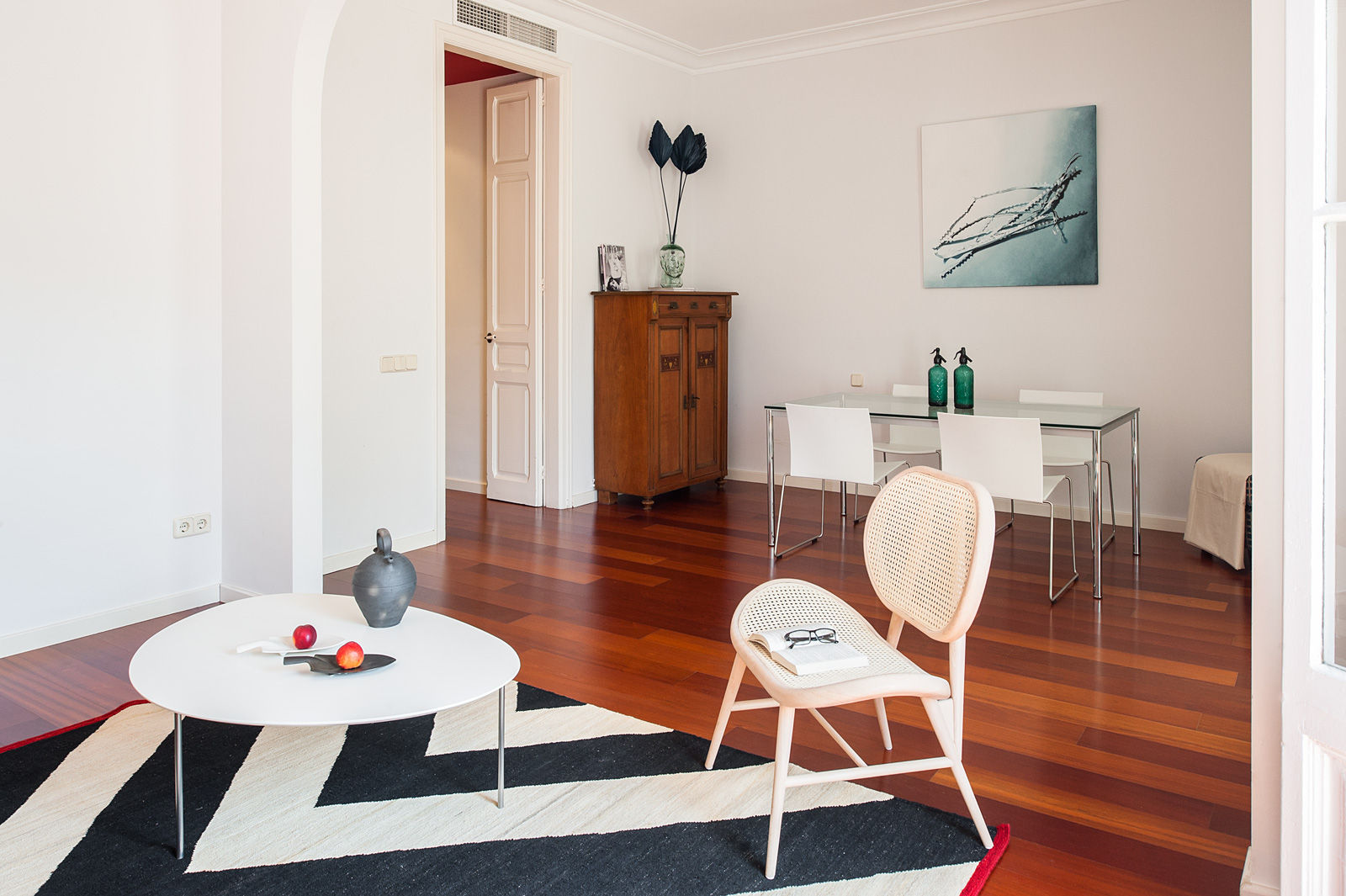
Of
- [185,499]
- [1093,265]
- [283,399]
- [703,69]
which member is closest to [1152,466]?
[1093,265]

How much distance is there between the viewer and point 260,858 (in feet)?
6.91

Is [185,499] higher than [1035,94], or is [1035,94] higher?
[1035,94]

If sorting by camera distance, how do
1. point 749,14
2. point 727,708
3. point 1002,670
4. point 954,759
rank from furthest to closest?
point 749,14 → point 1002,670 → point 727,708 → point 954,759

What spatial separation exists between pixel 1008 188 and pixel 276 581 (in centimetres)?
428

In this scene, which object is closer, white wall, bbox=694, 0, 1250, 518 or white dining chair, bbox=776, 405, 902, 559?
white dining chair, bbox=776, 405, 902, 559

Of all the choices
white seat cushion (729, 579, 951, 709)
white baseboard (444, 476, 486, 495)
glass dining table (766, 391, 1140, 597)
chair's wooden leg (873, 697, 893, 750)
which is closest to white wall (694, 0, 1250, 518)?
glass dining table (766, 391, 1140, 597)

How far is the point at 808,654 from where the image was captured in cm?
223

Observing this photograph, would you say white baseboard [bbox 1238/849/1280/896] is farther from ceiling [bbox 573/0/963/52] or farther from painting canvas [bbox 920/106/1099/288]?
ceiling [bbox 573/0/963/52]

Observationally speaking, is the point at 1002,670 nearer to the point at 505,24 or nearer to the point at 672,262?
the point at 672,262

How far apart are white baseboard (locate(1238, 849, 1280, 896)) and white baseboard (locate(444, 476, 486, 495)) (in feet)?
16.7

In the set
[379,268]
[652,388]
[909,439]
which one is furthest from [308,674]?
[909,439]

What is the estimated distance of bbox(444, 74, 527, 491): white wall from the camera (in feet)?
20.5

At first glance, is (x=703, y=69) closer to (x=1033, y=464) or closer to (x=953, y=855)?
(x=1033, y=464)

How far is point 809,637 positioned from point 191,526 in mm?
2713
